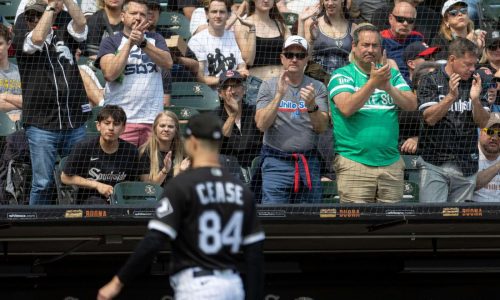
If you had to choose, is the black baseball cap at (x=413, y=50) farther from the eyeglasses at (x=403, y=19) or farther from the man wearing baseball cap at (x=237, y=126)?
the man wearing baseball cap at (x=237, y=126)

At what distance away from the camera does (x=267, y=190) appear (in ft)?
26.8

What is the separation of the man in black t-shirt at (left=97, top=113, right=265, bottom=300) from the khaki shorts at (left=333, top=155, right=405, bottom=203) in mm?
2798

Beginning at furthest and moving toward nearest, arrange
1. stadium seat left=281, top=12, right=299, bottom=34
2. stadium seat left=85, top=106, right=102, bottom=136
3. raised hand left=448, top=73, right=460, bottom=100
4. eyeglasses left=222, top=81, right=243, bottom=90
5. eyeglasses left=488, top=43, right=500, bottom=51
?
stadium seat left=281, top=12, right=299, bottom=34, eyeglasses left=488, top=43, right=500, bottom=51, stadium seat left=85, top=106, right=102, bottom=136, eyeglasses left=222, top=81, right=243, bottom=90, raised hand left=448, top=73, right=460, bottom=100

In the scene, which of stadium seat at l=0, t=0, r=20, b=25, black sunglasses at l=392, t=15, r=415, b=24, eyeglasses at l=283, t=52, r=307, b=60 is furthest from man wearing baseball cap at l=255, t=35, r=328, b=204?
stadium seat at l=0, t=0, r=20, b=25

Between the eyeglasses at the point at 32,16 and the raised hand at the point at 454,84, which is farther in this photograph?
the eyeglasses at the point at 32,16

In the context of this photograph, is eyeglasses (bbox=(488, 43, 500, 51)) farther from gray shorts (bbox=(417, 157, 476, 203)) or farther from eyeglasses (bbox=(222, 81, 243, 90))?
eyeglasses (bbox=(222, 81, 243, 90))

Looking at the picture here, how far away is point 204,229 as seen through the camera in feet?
17.0

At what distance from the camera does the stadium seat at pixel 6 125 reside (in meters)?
9.17

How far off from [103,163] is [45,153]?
0.53m

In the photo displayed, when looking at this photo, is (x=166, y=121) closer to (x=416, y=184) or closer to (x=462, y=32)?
(x=416, y=184)

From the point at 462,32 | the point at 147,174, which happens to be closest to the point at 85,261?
the point at 147,174

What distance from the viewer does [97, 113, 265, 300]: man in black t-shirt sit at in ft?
16.9

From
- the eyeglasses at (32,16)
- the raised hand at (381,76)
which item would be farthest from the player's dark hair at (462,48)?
the eyeglasses at (32,16)

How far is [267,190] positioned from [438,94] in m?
1.51
